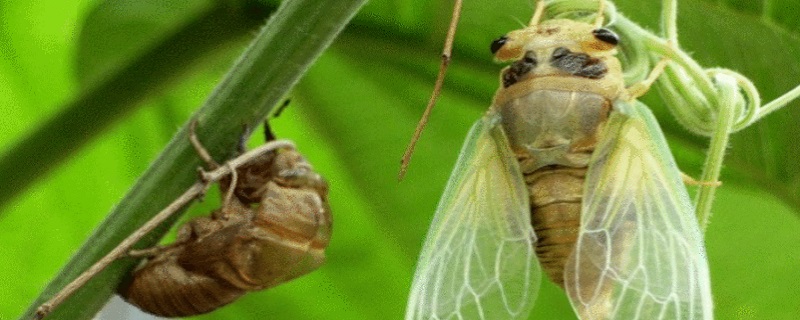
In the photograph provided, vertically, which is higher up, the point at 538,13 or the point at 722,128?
the point at 538,13

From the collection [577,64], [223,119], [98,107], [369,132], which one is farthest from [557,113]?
[369,132]

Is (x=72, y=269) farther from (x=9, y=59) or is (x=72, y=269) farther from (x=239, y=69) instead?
(x=9, y=59)

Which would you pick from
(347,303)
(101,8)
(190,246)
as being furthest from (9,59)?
(347,303)

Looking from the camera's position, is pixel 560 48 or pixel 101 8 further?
pixel 101 8

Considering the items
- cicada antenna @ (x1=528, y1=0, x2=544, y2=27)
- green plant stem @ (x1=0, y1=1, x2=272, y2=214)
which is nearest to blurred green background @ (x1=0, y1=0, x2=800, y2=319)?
green plant stem @ (x1=0, y1=1, x2=272, y2=214)

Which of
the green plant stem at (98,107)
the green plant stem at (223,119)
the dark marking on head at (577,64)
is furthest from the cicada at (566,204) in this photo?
the green plant stem at (98,107)

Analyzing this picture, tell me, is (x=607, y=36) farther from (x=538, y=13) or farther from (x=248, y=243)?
(x=248, y=243)
